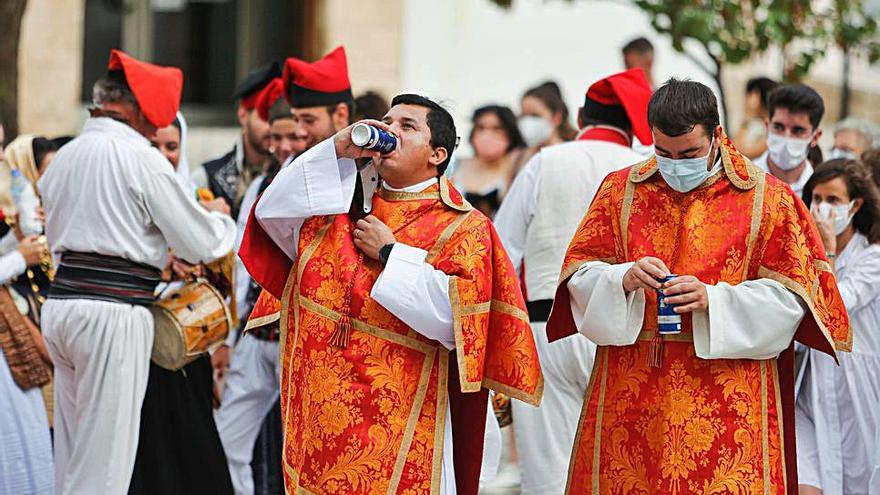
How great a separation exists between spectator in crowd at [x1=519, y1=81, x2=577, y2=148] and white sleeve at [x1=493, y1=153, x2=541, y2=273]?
3.31 metres

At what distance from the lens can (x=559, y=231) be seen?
7316 millimetres

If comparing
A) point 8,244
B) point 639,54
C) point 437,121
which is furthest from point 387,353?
point 639,54

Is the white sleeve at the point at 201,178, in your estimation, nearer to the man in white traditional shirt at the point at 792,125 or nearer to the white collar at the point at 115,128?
the white collar at the point at 115,128

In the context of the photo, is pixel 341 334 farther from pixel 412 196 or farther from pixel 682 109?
pixel 682 109

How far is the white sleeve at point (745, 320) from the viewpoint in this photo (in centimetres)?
532

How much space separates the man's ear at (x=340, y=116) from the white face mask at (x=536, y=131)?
3.10 m

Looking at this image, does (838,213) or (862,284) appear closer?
(862,284)

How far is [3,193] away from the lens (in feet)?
26.1

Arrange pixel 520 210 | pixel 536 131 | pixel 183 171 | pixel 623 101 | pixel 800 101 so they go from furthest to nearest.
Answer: pixel 536 131, pixel 183 171, pixel 800 101, pixel 520 210, pixel 623 101

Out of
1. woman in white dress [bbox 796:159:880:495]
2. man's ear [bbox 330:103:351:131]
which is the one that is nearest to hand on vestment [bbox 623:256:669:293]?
woman in white dress [bbox 796:159:880:495]

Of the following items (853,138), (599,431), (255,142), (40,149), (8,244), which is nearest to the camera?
(599,431)

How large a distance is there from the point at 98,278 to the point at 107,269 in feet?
0.18

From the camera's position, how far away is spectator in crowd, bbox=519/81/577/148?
35.5 feet

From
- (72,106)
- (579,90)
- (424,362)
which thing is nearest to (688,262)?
(424,362)
